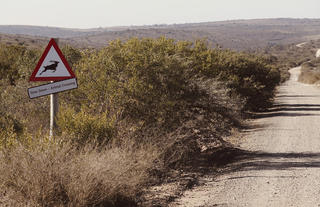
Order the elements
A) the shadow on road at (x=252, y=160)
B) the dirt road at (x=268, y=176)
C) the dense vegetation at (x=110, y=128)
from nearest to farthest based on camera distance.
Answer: the dense vegetation at (x=110, y=128)
the dirt road at (x=268, y=176)
the shadow on road at (x=252, y=160)

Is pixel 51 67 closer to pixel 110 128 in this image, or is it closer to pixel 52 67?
pixel 52 67

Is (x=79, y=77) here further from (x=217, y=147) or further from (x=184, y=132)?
(x=217, y=147)

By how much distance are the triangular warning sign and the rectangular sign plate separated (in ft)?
0.28

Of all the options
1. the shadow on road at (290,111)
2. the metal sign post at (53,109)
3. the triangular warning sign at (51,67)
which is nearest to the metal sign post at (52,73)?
the triangular warning sign at (51,67)

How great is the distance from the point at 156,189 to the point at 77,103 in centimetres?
349

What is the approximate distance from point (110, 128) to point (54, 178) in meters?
2.69

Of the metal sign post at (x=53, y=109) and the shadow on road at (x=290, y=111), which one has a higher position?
the metal sign post at (x=53, y=109)

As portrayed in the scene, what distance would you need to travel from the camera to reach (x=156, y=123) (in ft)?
35.5

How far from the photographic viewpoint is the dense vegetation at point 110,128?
648cm

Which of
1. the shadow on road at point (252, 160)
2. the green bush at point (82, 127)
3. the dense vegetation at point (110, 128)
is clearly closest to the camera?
the dense vegetation at point (110, 128)

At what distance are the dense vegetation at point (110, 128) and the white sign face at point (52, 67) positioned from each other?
97 centimetres

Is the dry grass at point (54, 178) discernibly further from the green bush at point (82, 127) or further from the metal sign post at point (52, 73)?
the green bush at point (82, 127)

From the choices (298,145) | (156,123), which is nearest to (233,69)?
(298,145)

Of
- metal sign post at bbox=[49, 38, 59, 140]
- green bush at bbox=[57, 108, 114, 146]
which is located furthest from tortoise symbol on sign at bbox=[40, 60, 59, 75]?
green bush at bbox=[57, 108, 114, 146]
